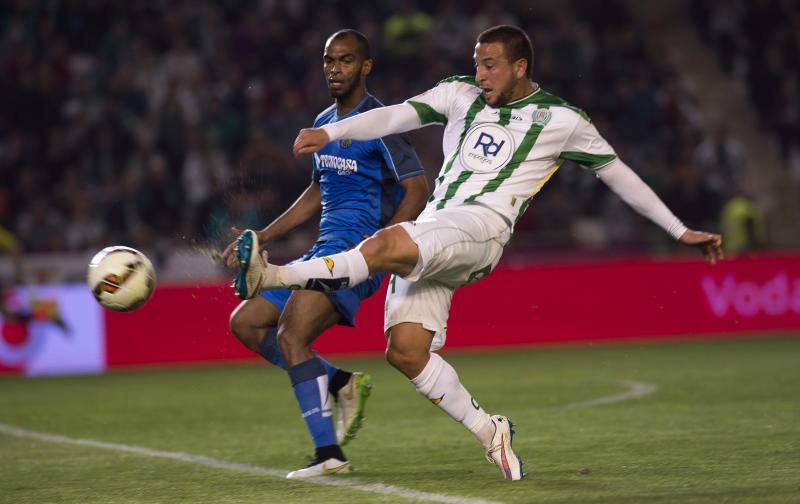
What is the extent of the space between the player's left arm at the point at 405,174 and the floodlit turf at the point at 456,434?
1283mm

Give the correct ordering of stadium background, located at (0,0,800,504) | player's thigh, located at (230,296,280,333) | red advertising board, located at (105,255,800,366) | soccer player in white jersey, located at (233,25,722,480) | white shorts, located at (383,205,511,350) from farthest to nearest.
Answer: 1. red advertising board, located at (105,255,800,366)
2. stadium background, located at (0,0,800,504)
3. player's thigh, located at (230,296,280,333)
4. soccer player in white jersey, located at (233,25,722,480)
5. white shorts, located at (383,205,511,350)

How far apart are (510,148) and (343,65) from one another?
117 centimetres

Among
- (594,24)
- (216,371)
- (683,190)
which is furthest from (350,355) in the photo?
(594,24)

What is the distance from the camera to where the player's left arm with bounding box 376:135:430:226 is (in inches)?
251

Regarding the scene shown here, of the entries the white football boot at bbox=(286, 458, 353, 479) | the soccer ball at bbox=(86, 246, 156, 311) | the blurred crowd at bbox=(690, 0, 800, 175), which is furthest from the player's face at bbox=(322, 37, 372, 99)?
the blurred crowd at bbox=(690, 0, 800, 175)

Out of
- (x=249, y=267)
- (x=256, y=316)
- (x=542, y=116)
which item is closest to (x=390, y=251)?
(x=249, y=267)

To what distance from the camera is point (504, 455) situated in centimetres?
559

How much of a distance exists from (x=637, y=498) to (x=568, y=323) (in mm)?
9770

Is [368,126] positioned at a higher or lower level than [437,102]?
lower

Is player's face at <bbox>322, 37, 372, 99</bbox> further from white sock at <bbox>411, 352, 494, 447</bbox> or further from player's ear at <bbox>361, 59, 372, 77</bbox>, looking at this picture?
white sock at <bbox>411, 352, 494, 447</bbox>

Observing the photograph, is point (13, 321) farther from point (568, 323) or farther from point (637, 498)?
point (637, 498)

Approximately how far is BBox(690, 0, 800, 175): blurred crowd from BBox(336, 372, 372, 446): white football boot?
1365cm

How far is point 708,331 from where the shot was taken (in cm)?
1493

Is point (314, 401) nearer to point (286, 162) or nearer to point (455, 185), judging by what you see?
point (455, 185)
